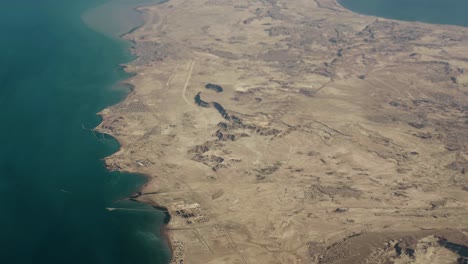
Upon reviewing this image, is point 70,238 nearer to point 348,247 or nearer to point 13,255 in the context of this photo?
point 13,255

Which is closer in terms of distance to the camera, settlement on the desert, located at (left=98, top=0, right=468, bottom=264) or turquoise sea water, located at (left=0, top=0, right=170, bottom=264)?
turquoise sea water, located at (left=0, top=0, right=170, bottom=264)

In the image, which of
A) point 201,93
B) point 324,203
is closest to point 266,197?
point 324,203

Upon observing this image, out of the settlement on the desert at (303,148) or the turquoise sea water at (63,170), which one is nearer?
the turquoise sea water at (63,170)

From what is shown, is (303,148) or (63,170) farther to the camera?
(303,148)

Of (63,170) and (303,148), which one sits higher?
(303,148)
